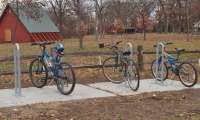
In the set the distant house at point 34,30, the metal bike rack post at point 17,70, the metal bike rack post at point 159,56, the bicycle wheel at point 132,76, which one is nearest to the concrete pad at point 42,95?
the metal bike rack post at point 17,70

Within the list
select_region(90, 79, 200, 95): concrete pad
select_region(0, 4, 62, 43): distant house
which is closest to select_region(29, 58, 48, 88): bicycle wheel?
select_region(90, 79, 200, 95): concrete pad

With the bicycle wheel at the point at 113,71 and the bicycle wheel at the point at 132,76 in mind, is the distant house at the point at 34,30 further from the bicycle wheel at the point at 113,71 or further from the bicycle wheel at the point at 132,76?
the bicycle wheel at the point at 132,76

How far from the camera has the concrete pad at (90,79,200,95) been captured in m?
9.45

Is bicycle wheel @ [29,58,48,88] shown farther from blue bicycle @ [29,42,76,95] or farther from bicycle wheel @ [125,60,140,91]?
bicycle wheel @ [125,60,140,91]

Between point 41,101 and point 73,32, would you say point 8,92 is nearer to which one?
point 41,101

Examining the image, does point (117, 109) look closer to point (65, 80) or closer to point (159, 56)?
point (65, 80)

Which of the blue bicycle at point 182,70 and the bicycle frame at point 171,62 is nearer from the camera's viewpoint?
the blue bicycle at point 182,70

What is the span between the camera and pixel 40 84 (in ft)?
32.1

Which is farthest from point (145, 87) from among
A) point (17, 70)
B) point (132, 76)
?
point (17, 70)

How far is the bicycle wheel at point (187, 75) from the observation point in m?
10.1

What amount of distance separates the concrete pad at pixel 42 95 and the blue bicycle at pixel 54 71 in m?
0.17

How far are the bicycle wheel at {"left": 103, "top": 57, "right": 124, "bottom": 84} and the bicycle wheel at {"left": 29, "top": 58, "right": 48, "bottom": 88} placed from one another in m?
1.73

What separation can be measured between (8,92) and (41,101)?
130 centimetres

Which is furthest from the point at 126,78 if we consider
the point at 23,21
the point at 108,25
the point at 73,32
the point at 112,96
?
the point at 108,25
